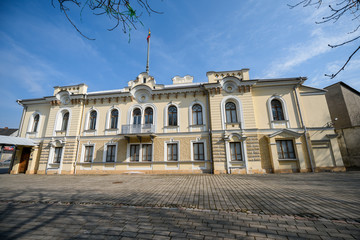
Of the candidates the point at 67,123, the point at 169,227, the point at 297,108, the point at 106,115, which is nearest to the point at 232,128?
the point at 297,108

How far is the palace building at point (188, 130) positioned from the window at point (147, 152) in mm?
95

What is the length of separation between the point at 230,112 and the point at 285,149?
544 centimetres

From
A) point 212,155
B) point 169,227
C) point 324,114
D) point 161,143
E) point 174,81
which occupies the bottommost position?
point 169,227

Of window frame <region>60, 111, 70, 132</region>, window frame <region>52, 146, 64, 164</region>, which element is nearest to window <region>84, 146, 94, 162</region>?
window frame <region>52, 146, 64, 164</region>

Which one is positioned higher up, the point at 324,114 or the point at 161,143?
the point at 324,114

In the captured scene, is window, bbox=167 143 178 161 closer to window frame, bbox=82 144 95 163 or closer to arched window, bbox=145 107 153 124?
arched window, bbox=145 107 153 124

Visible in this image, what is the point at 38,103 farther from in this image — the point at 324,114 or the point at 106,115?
the point at 324,114

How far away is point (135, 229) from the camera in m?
3.00

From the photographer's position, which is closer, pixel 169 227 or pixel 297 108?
pixel 169 227

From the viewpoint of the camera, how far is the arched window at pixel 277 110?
13.4 m

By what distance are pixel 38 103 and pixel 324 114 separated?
29.3 meters

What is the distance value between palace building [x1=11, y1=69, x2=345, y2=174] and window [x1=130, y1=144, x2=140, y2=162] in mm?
93

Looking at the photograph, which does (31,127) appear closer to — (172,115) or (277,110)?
(172,115)

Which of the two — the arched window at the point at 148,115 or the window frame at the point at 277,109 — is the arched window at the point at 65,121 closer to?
the arched window at the point at 148,115
